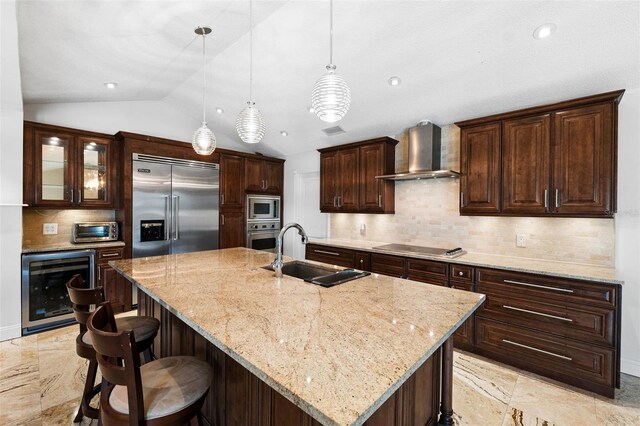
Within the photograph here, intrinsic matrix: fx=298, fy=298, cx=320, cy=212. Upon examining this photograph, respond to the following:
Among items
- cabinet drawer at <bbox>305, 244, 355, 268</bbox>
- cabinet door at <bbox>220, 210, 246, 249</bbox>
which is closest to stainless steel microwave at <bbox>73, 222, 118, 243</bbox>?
cabinet door at <bbox>220, 210, 246, 249</bbox>

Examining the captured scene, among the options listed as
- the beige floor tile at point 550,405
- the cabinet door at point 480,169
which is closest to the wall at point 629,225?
the beige floor tile at point 550,405

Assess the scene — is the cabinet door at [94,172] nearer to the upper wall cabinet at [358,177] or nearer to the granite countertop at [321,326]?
the granite countertop at [321,326]

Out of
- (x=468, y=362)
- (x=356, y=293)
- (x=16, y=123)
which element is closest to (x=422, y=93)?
(x=356, y=293)

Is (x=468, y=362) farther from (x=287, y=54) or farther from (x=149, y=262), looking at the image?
(x=287, y=54)

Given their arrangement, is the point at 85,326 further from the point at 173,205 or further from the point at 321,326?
the point at 173,205

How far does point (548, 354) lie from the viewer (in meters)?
2.47

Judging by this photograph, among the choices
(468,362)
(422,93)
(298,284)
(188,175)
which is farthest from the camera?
(188,175)

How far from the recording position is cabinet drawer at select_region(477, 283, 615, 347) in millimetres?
2250

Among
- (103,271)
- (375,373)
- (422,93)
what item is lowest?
(103,271)

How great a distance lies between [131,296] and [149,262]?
6.62 ft

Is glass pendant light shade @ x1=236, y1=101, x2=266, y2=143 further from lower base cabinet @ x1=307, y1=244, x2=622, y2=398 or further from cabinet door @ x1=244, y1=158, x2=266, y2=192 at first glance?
cabinet door @ x1=244, y1=158, x2=266, y2=192

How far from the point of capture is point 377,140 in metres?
3.98

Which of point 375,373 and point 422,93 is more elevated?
point 422,93

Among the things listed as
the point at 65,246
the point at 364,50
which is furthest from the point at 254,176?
the point at 364,50
